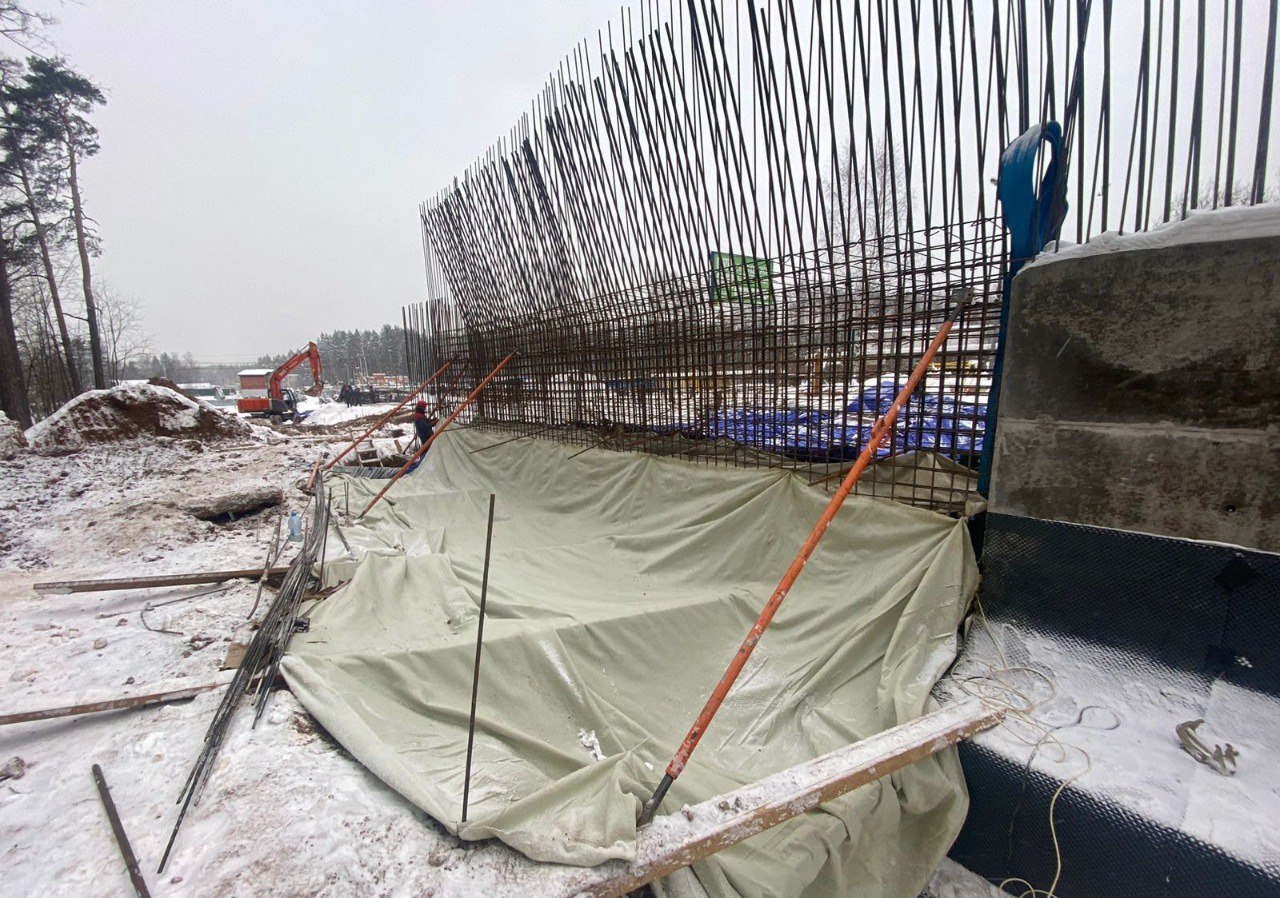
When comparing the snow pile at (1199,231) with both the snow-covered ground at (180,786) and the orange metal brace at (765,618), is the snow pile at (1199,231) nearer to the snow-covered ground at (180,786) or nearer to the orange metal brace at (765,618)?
the orange metal brace at (765,618)

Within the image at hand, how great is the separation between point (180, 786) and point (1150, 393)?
4.29m

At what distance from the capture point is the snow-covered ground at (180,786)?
67.6 inches

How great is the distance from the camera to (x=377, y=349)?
7875 cm

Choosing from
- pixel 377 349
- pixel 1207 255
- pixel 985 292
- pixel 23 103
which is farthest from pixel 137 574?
pixel 377 349

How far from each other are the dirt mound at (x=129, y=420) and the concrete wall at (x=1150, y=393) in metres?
15.0

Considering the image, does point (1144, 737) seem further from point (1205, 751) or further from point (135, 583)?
point (135, 583)

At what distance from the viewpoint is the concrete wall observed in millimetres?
2145

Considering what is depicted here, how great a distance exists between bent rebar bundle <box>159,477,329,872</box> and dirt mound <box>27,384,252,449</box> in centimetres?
1056

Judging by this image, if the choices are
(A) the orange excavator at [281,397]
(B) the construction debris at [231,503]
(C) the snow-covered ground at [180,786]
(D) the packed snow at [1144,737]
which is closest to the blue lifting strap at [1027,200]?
(D) the packed snow at [1144,737]

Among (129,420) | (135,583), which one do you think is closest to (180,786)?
(135,583)

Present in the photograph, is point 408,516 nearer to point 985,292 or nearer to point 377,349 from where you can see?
point 985,292

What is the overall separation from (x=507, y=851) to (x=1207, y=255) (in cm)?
343

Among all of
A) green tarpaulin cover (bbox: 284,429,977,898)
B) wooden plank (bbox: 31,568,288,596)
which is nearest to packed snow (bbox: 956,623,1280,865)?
green tarpaulin cover (bbox: 284,429,977,898)

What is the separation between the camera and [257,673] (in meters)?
2.79
